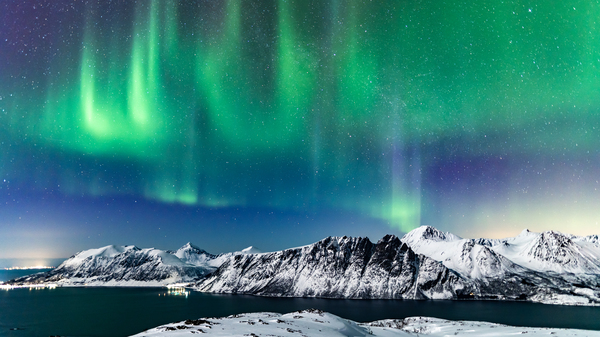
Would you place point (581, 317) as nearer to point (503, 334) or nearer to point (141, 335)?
point (503, 334)

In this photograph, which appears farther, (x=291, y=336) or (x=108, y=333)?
(x=108, y=333)

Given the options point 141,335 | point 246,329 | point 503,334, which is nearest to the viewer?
point 141,335

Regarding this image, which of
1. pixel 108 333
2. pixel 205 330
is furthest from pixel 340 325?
pixel 108 333

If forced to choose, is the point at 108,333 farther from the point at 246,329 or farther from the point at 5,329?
the point at 246,329

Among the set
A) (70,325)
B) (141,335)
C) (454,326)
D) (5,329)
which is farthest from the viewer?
(70,325)

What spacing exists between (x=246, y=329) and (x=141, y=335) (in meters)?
14.8

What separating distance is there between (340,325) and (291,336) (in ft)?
61.9

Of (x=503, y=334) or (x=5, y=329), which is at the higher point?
(x=503, y=334)

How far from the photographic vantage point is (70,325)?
167250 mm

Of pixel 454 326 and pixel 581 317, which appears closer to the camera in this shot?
pixel 454 326

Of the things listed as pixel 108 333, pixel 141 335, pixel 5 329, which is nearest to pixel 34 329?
pixel 5 329

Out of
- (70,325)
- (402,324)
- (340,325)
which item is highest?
(340,325)

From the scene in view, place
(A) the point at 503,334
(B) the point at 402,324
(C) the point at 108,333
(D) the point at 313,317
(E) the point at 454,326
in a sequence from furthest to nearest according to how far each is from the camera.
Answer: (C) the point at 108,333, (B) the point at 402,324, (E) the point at 454,326, (A) the point at 503,334, (D) the point at 313,317

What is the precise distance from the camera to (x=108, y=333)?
143750 mm
